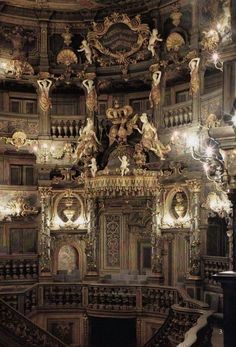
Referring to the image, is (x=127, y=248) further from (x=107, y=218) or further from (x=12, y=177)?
(x=12, y=177)

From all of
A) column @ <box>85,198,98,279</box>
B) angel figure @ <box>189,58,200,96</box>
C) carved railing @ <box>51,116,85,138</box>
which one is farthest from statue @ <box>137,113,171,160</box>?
column @ <box>85,198,98,279</box>

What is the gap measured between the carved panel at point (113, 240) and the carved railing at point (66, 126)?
3252mm

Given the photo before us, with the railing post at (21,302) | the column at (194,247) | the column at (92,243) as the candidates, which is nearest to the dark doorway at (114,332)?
the column at (92,243)

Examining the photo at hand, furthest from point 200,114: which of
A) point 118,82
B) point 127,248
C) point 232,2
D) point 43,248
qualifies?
point 232,2

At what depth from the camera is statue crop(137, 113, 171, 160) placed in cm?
2061

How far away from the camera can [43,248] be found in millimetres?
21516

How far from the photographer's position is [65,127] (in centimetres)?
2233

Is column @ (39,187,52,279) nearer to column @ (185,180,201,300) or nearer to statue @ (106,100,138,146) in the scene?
statue @ (106,100,138,146)

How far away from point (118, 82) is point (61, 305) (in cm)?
796

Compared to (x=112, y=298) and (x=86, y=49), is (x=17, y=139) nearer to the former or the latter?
(x=86, y=49)

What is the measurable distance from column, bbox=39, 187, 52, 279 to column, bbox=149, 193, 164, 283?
11.6 feet

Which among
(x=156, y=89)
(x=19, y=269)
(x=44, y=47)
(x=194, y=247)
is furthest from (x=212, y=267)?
(x=44, y=47)

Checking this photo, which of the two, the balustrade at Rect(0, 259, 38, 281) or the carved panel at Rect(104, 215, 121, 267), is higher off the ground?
the carved panel at Rect(104, 215, 121, 267)

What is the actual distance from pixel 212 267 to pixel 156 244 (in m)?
2.50
